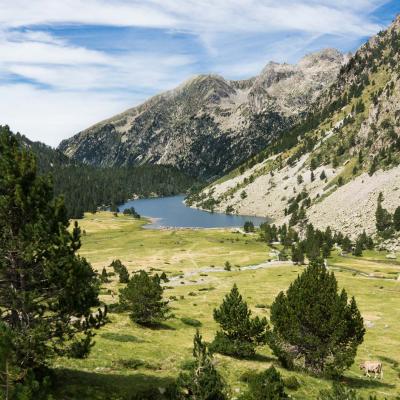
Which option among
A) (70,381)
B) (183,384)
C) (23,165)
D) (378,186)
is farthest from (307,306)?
(378,186)

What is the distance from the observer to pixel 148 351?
3616 centimetres

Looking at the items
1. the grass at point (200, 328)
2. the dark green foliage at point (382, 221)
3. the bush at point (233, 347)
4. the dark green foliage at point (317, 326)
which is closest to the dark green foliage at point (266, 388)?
the grass at point (200, 328)

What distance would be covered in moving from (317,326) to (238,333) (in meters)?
8.01

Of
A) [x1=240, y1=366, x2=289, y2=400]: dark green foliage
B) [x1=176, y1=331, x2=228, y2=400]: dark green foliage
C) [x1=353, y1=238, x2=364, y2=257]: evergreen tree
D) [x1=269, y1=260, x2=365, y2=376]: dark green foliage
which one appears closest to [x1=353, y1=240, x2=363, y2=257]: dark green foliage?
[x1=353, y1=238, x2=364, y2=257]: evergreen tree

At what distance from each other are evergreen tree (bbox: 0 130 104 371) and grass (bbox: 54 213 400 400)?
14.5 ft

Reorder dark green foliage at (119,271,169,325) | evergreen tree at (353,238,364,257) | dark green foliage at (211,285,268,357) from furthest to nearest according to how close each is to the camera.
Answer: evergreen tree at (353,238,364,257) < dark green foliage at (119,271,169,325) < dark green foliage at (211,285,268,357)

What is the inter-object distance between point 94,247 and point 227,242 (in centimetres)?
4834

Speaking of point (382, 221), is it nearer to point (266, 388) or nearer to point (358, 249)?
point (358, 249)

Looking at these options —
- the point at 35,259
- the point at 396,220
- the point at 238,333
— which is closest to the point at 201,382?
the point at 35,259

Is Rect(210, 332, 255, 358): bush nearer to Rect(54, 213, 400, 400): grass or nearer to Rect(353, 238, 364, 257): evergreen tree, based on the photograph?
Rect(54, 213, 400, 400): grass

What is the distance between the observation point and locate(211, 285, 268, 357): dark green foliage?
120ft

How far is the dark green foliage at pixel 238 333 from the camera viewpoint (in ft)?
120

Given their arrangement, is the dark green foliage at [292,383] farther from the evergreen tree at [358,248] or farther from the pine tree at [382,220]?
the pine tree at [382,220]

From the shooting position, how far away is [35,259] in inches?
869
